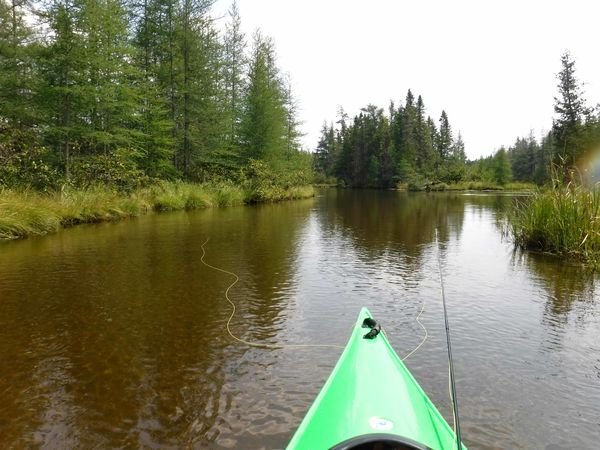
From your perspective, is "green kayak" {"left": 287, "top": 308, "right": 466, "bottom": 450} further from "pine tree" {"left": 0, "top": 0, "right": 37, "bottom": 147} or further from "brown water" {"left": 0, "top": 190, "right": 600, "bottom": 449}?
"pine tree" {"left": 0, "top": 0, "right": 37, "bottom": 147}

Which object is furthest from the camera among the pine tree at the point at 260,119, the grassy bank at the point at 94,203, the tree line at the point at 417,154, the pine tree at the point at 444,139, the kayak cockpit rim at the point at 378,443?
the pine tree at the point at 444,139

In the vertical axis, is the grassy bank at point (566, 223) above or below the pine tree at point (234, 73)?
below

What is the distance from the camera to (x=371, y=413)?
8.49ft

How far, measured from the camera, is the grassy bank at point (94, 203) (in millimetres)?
11648

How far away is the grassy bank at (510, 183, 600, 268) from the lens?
8.98m

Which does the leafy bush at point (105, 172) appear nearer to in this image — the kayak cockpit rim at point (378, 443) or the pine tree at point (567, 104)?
the kayak cockpit rim at point (378, 443)

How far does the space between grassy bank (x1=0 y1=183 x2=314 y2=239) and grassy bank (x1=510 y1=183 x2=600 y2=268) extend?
14155 mm

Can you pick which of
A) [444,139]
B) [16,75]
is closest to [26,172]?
[16,75]

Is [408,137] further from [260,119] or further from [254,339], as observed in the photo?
[254,339]

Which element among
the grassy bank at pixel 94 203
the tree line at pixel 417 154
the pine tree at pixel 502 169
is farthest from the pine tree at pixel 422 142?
the grassy bank at pixel 94 203

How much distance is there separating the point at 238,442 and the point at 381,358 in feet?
4.25

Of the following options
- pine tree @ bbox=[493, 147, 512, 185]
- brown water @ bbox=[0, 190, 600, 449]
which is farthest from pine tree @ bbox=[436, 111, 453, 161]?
brown water @ bbox=[0, 190, 600, 449]

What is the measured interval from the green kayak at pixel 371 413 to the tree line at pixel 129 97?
1465 cm

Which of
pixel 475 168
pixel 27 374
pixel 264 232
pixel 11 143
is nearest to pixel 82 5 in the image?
pixel 11 143
